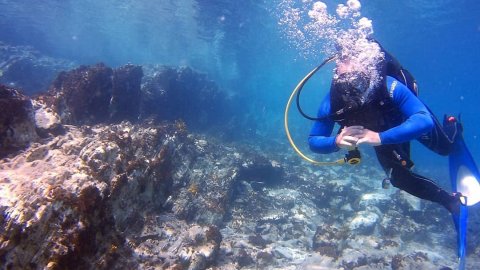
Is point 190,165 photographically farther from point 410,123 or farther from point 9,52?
point 9,52

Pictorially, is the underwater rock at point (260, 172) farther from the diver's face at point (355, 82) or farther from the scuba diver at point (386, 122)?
the diver's face at point (355, 82)

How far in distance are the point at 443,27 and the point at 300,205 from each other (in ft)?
85.0

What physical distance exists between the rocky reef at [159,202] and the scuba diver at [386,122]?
11.3ft

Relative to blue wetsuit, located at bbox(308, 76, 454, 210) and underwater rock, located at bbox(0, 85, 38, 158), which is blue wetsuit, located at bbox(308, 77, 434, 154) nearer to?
blue wetsuit, located at bbox(308, 76, 454, 210)

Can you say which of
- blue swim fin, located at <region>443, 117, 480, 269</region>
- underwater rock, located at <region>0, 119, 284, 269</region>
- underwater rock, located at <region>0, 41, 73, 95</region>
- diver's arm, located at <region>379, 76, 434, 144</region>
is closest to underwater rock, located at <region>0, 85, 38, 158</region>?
underwater rock, located at <region>0, 119, 284, 269</region>

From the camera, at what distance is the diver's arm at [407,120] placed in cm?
364

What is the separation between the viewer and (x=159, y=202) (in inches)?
270

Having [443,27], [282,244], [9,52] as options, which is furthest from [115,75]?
[443,27]

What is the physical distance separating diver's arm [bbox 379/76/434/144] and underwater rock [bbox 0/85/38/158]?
19.7ft

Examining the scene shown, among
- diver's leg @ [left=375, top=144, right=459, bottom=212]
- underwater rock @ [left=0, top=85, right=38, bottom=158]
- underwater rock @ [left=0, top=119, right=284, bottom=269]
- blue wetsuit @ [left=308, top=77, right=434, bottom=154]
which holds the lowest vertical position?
underwater rock @ [left=0, top=119, right=284, bottom=269]

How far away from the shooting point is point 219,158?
13.3 meters

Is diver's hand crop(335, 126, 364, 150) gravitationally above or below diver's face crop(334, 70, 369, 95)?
below

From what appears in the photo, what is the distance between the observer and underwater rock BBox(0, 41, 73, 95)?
2148cm

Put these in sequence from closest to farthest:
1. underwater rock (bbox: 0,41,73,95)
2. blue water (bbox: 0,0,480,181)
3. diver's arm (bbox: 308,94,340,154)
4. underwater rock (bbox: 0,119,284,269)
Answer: underwater rock (bbox: 0,119,284,269) → diver's arm (bbox: 308,94,340,154) → underwater rock (bbox: 0,41,73,95) → blue water (bbox: 0,0,480,181)
